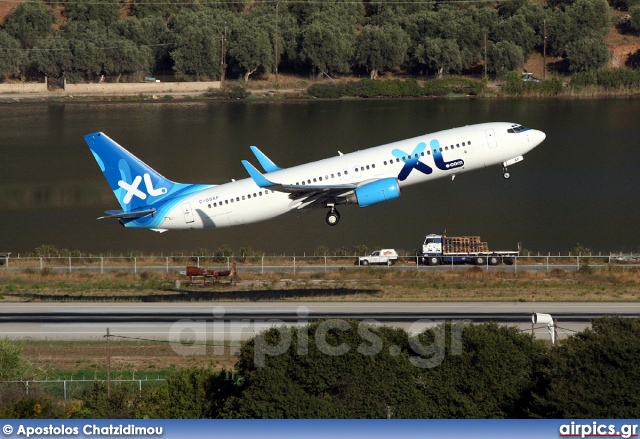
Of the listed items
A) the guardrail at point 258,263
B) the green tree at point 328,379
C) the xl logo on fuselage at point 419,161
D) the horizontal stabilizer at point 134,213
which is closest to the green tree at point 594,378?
the green tree at point 328,379

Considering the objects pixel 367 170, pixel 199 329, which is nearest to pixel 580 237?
pixel 367 170

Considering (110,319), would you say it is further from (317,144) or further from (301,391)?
(317,144)

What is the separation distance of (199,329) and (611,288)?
3467 cm

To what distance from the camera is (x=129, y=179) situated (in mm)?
81438

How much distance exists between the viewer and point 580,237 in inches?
4557

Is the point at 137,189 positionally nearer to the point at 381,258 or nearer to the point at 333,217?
the point at 333,217

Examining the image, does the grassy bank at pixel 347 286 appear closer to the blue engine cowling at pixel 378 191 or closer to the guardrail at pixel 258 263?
the guardrail at pixel 258 263

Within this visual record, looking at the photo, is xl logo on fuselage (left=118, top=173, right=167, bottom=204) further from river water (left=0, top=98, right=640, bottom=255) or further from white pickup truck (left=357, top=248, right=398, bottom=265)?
river water (left=0, top=98, right=640, bottom=255)

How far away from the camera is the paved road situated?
67625 mm

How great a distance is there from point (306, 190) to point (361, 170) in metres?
4.06

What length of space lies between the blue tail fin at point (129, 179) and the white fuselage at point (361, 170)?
2741mm

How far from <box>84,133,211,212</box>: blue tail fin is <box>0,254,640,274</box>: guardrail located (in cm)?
1843

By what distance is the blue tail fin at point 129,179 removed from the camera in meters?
81.0

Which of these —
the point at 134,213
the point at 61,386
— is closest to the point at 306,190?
the point at 134,213
